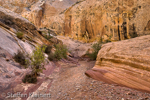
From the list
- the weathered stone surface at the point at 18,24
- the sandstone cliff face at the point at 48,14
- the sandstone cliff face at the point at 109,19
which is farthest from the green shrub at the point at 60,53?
the sandstone cliff face at the point at 48,14

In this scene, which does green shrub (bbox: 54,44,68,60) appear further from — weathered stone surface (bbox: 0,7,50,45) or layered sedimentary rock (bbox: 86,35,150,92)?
layered sedimentary rock (bbox: 86,35,150,92)

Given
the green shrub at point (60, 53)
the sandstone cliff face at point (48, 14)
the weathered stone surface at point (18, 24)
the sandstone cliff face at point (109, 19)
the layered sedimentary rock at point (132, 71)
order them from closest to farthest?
1. the layered sedimentary rock at point (132, 71)
2. the weathered stone surface at point (18, 24)
3. the green shrub at point (60, 53)
4. the sandstone cliff face at point (109, 19)
5. the sandstone cliff face at point (48, 14)

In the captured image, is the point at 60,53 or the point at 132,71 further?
the point at 60,53

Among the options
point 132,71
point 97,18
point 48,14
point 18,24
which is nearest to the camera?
point 132,71

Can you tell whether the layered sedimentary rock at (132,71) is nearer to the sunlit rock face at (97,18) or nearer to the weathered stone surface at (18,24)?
the weathered stone surface at (18,24)

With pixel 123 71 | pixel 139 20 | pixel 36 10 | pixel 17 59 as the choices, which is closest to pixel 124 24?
pixel 139 20

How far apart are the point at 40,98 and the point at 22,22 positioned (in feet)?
44.8

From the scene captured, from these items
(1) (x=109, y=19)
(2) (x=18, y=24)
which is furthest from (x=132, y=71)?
(1) (x=109, y=19)

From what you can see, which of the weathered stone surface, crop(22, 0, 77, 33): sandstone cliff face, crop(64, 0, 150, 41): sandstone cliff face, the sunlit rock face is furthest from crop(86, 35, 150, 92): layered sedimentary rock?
crop(22, 0, 77, 33): sandstone cliff face

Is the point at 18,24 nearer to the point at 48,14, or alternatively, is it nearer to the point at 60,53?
the point at 60,53

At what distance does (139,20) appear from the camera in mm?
17141

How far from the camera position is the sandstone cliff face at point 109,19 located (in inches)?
674

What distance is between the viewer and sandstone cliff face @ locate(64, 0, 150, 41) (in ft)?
56.2

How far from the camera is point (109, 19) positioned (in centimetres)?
2158
